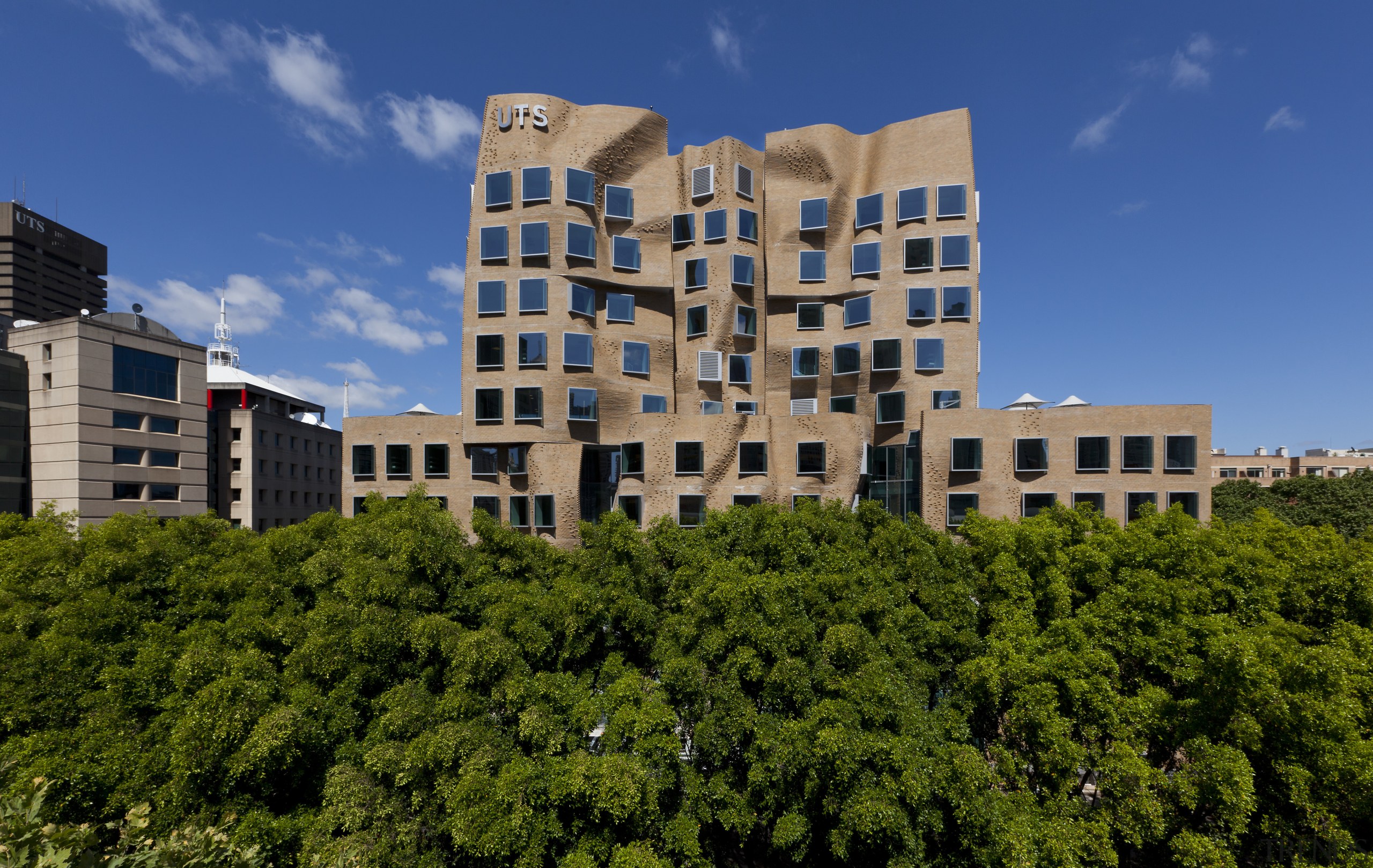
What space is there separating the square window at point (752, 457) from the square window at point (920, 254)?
16.0m

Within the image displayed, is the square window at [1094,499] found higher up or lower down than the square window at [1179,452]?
lower down

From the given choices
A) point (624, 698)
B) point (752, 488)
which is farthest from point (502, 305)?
point (624, 698)

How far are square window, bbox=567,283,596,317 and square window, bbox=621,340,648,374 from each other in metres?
3.23

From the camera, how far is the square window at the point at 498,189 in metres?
34.8

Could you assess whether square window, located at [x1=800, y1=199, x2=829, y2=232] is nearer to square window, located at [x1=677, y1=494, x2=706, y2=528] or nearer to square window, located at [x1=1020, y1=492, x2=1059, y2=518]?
square window, located at [x1=677, y1=494, x2=706, y2=528]

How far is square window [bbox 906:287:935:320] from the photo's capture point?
115ft

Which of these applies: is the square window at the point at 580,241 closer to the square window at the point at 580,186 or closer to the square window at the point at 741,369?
the square window at the point at 580,186

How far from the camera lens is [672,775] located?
46.5 feet

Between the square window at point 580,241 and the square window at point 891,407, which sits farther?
the square window at point 891,407

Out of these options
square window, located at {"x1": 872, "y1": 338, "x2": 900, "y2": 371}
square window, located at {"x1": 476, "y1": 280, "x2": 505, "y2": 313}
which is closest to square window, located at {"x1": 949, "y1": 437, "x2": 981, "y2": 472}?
square window, located at {"x1": 872, "y1": 338, "x2": 900, "y2": 371}

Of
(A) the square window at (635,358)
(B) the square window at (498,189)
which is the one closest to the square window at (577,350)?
(A) the square window at (635,358)

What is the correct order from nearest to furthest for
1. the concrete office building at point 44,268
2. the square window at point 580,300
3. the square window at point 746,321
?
the square window at point 580,300
the square window at point 746,321
the concrete office building at point 44,268

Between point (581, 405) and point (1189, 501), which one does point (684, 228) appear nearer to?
point (581, 405)

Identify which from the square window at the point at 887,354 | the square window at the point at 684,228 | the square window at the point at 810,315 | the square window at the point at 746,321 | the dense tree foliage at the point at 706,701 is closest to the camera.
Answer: the dense tree foliage at the point at 706,701
